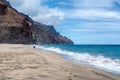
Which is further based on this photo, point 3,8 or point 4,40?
point 3,8

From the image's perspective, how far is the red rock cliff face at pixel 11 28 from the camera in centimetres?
9219

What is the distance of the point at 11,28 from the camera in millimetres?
96062

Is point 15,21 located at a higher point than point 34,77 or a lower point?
higher

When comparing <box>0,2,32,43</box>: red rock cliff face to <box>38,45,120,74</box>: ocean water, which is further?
<box>0,2,32,43</box>: red rock cliff face

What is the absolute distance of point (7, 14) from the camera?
104 meters

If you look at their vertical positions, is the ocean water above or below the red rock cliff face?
below

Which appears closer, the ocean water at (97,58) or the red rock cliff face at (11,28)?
the ocean water at (97,58)

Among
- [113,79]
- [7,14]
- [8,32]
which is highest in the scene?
[7,14]

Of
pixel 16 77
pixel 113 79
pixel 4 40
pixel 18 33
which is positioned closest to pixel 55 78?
pixel 16 77

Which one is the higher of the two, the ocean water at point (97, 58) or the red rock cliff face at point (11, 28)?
the red rock cliff face at point (11, 28)

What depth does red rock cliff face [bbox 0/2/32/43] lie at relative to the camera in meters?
92.2

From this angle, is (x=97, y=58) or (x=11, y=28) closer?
(x=97, y=58)

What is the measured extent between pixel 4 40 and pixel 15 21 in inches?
573

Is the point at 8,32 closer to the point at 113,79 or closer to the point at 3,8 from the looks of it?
the point at 3,8
